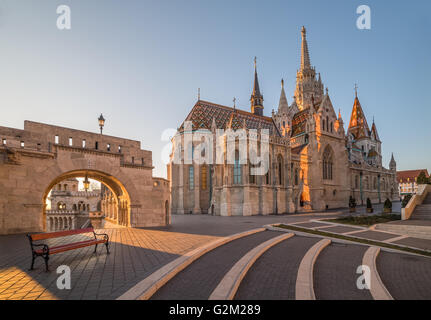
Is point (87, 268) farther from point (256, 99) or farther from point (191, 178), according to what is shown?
point (256, 99)

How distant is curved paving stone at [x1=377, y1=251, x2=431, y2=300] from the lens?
561 centimetres

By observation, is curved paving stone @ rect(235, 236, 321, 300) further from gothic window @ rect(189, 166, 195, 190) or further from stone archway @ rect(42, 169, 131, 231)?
gothic window @ rect(189, 166, 195, 190)

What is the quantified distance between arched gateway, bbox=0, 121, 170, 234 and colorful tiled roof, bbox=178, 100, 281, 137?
69.9 ft

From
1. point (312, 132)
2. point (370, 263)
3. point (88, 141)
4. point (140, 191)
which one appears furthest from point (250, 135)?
point (370, 263)

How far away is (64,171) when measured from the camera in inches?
494

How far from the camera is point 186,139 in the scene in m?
35.9

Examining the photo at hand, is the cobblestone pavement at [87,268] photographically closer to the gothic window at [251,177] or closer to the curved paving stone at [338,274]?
the curved paving stone at [338,274]

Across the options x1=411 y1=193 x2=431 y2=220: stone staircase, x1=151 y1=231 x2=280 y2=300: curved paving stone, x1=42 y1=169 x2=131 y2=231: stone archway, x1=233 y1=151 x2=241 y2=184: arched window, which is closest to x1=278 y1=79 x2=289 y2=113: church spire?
x1=233 y1=151 x2=241 y2=184: arched window

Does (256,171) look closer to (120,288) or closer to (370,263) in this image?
(370,263)

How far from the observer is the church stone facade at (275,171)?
29.4 metres

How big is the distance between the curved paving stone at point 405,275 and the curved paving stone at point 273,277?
2.55 m

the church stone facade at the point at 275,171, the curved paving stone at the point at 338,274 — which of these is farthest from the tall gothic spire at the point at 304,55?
the curved paving stone at the point at 338,274

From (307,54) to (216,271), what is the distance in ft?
221

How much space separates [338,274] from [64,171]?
14014mm
